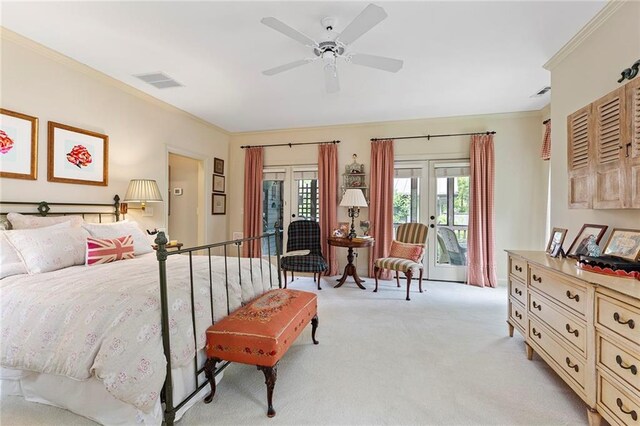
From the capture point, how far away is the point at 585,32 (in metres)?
2.34

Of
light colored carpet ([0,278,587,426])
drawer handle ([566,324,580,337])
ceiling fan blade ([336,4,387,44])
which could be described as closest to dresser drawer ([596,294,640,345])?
drawer handle ([566,324,580,337])

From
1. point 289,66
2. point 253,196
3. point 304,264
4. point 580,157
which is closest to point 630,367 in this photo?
point 580,157

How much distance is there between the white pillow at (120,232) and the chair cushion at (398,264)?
3006 mm

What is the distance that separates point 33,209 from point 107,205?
0.70m

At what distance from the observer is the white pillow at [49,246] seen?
205 cm

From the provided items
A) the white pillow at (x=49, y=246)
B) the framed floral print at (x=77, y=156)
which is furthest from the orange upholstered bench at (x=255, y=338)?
the framed floral print at (x=77, y=156)

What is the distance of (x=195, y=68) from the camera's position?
3039mm

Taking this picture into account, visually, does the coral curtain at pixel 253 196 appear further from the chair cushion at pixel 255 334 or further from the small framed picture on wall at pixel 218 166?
the chair cushion at pixel 255 334

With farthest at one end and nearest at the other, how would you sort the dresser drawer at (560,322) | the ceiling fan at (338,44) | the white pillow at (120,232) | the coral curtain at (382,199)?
the coral curtain at (382,199), the white pillow at (120,232), the ceiling fan at (338,44), the dresser drawer at (560,322)

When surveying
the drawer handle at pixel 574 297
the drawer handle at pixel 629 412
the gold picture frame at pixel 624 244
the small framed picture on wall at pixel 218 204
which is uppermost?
the small framed picture on wall at pixel 218 204

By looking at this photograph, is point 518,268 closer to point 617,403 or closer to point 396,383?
point 617,403

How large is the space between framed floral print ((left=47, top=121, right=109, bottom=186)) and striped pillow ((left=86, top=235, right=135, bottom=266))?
37.1 inches

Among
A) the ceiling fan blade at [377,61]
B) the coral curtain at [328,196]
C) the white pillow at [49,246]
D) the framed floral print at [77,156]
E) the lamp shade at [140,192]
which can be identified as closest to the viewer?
the white pillow at [49,246]

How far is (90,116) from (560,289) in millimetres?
4608
